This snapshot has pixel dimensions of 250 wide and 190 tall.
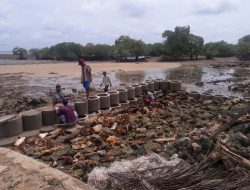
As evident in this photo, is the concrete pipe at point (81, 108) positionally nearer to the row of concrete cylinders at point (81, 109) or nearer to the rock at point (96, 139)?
the row of concrete cylinders at point (81, 109)

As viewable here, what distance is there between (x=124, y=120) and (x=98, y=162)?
314 cm

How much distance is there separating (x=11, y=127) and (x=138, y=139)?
11.3ft

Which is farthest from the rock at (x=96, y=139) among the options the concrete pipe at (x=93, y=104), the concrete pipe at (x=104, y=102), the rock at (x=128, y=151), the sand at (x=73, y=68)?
the sand at (x=73, y=68)

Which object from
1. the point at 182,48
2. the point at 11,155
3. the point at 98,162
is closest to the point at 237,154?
the point at 98,162

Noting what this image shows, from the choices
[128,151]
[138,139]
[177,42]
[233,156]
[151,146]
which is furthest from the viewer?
[177,42]

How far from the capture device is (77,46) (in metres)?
84.8

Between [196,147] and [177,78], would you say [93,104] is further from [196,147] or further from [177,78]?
[177,78]

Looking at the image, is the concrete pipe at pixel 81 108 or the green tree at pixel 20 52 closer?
the concrete pipe at pixel 81 108

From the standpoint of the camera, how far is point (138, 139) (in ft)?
29.0

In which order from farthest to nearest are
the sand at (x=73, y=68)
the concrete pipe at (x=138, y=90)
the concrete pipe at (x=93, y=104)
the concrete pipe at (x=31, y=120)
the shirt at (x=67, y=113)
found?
1. the sand at (x=73, y=68)
2. the concrete pipe at (x=138, y=90)
3. the concrete pipe at (x=93, y=104)
4. the shirt at (x=67, y=113)
5. the concrete pipe at (x=31, y=120)

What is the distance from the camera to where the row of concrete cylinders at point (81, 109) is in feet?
30.2

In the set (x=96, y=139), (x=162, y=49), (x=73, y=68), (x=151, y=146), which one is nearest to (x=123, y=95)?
(x=96, y=139)

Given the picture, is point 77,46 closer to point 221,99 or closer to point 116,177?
point 221,99

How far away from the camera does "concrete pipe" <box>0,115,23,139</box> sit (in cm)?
901
